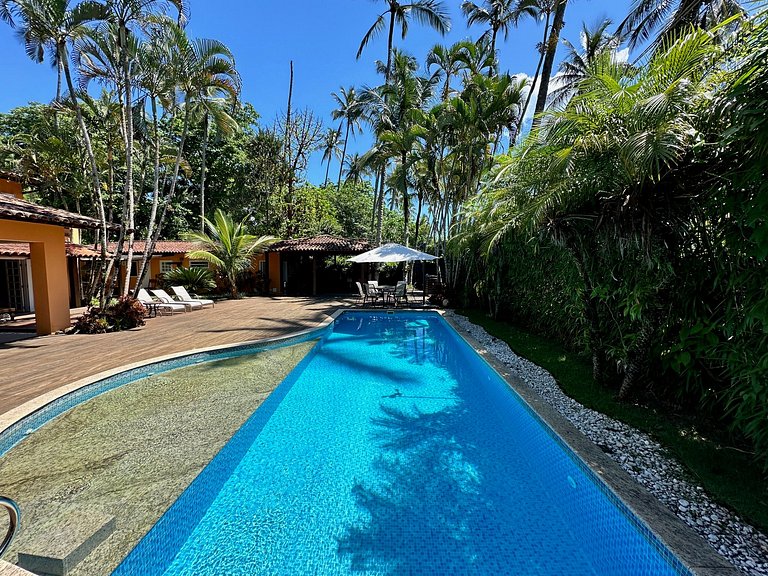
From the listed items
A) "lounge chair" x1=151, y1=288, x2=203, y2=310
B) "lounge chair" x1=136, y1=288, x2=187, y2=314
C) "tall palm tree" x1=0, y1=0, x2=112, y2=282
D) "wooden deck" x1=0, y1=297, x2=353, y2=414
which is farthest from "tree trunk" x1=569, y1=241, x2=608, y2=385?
"lounge chair" x1=151, y1=288, x2=203, y2=310

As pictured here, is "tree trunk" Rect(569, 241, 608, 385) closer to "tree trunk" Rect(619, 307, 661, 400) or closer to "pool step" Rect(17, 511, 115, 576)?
"tree trunk" Rect(619, 307, 661, 400)

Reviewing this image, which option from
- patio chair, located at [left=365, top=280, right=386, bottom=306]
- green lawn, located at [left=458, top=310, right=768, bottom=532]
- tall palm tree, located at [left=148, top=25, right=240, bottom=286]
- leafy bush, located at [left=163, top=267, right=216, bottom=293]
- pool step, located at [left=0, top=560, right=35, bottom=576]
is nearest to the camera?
pool step, located at [left=0, top=560, right=35, bottom=576]

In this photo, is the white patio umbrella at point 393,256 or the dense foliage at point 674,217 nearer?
the dense foliage at point 674,217

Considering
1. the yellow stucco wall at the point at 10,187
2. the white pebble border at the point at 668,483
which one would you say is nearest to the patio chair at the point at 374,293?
the white pebble border at the point at 668,483

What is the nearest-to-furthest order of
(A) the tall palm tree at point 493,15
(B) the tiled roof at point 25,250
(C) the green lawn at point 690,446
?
(C) the green lawn at point 690,446
(B) the tiled roof at point 25,250
(A) the tall palm tree at point 493,15

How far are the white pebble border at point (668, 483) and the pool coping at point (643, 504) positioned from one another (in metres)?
0.09

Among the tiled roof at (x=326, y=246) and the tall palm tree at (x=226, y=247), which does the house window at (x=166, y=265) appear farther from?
the tiled roof at (x=326, y=246)

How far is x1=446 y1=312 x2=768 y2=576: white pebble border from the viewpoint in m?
2.31

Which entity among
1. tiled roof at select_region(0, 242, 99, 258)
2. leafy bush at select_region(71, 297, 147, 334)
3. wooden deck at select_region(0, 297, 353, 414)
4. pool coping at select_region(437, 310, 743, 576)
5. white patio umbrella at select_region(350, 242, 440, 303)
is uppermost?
tiled roof at select_region(0, 242, 99, 258)

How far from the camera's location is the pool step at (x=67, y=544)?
227 cm

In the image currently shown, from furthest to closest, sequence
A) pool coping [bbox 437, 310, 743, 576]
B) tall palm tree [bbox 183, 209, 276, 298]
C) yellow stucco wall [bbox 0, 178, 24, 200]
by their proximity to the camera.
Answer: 1. tall palm tree [bbox 183, 209, 276, 298]
2. yellow stucco wall [bbox 0, 178, 24, 200]
3. pool coping [bbox 437, 310, 743, 576]

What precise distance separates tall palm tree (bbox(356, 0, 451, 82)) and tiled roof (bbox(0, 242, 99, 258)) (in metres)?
15.0

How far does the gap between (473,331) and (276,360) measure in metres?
5.48

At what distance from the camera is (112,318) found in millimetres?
9445
